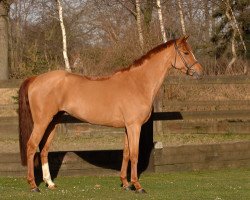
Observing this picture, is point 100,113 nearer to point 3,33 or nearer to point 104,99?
point 104,99

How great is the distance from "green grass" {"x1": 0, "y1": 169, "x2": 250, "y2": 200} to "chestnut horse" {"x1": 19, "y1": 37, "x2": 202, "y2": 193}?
0.28 m

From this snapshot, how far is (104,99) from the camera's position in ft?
30.6

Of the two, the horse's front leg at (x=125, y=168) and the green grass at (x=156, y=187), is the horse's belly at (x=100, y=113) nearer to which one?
the horse's front leg at (x=125, y=168)

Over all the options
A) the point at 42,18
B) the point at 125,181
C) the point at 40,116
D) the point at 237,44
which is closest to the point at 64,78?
the point at 40,116

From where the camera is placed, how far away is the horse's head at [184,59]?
9.52 m

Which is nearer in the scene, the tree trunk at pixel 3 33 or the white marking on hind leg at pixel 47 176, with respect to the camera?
the white marking on hind leg at pixel 47 176

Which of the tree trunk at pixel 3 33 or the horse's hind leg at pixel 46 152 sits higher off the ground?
the tree trunk at pixel 3 33

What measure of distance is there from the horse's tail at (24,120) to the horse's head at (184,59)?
81.1 inches

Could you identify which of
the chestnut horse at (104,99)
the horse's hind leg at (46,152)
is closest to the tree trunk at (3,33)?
the horse's hind leg at (46,152)

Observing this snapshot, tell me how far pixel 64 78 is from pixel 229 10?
22.0 m

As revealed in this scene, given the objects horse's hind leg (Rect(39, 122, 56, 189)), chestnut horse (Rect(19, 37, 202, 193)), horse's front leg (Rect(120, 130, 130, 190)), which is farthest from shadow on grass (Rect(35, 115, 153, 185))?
horse's front leg (Rect(120, 130, 130, 190))

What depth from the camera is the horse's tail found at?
9.41 m

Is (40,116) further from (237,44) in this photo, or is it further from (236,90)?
(237,44)

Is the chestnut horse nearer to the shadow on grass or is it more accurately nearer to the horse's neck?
the horse's neck
